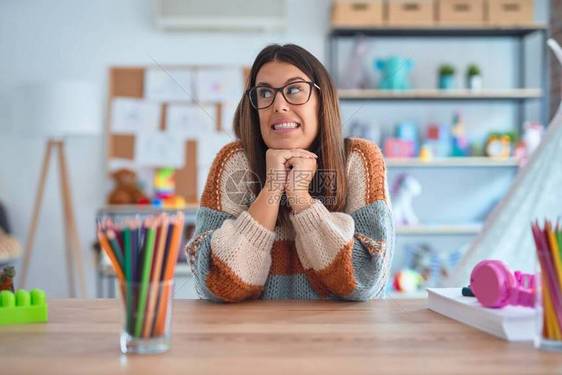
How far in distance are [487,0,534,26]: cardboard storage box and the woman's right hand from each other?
2.73m

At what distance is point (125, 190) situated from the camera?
3.86 meters

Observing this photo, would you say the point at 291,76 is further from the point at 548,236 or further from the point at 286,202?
the point at 548,236

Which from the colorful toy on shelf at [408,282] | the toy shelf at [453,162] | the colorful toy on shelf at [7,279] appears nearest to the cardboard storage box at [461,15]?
the toy shelf at [453,162]

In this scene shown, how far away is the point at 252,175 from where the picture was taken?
1499mm

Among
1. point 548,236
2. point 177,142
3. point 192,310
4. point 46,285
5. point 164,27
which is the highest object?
point 164,27

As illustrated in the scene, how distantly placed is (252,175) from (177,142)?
100 inches

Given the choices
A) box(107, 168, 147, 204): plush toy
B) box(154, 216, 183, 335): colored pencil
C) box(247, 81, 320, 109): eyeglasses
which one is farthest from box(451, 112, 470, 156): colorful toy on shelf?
box(154, 216, 183, 335): colored pencil

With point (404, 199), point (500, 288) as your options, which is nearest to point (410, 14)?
point (404, 199)

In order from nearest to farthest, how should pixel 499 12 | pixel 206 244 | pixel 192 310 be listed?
pixel 192 310, pixel 206 244, pixel 499 12

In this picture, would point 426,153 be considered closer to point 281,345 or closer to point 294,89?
point 294,89

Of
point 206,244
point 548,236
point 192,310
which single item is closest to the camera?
point 548,236

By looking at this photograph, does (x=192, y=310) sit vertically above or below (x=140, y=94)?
below

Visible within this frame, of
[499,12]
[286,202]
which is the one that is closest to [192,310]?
[286,202]

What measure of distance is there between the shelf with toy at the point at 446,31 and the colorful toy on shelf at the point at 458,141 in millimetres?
476
